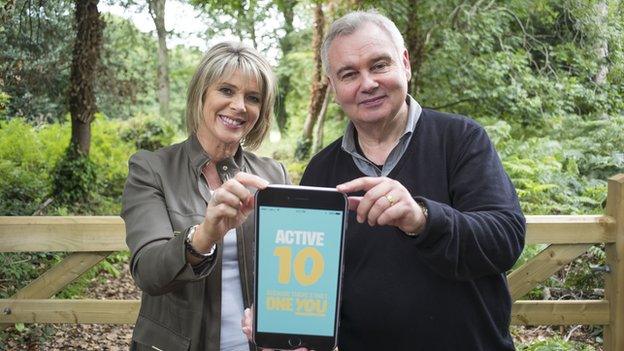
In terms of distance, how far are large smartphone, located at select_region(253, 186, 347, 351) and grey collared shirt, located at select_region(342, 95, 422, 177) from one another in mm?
419

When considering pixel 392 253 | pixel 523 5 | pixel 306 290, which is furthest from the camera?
pixel 523 5

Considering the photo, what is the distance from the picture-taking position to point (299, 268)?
1.79 metres

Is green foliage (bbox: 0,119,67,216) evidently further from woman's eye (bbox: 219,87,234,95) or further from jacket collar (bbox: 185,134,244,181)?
woman's eye (bbox: 219,87,234,95)

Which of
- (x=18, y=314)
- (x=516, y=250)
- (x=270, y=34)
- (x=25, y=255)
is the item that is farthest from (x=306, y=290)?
(x=270, y=34)

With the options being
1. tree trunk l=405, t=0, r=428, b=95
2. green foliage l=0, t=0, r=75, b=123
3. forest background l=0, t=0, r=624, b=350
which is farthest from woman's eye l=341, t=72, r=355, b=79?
tree trunk l=405, t=0, r=428, b=95

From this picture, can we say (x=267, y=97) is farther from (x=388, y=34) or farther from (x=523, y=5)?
(x=523, y=5)

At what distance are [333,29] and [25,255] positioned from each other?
19.0ft

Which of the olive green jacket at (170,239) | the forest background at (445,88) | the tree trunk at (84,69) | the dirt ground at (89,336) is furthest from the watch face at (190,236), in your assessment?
the tree trunk at (84,69)

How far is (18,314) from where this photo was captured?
389 cm

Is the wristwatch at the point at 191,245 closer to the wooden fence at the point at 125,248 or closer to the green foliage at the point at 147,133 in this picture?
the wooden fence at the point at 125,248

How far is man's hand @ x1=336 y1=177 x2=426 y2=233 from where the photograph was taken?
5.45ft

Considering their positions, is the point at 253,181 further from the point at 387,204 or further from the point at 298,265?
the point at 387,204

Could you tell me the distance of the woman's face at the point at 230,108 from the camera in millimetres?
2402

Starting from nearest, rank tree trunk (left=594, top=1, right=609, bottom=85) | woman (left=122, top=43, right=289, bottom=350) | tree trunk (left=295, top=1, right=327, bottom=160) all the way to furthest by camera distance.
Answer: woman (left=122, top=43, right=289, bottom=350) < tree trunk (left=594, top=1, right=609, bottom=85) < tree trunk (left=295, top=1, right=327, bottom=160)
